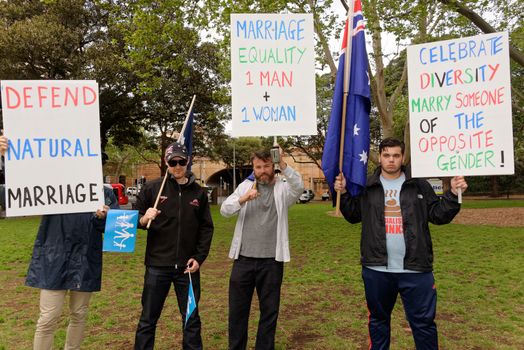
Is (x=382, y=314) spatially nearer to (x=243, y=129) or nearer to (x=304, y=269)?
(x=243, y=129)

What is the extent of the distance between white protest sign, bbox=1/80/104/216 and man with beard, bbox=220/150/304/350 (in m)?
1.19

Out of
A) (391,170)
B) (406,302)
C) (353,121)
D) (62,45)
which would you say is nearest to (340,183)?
(391,170)

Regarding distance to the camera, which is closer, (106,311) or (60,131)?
(60,131)

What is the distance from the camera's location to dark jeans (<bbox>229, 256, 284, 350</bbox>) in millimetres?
3721

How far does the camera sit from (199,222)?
386 cm

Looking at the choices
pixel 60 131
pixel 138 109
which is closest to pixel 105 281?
pixel 60 131

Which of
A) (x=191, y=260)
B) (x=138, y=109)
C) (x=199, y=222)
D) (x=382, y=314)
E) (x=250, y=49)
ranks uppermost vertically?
(x=138, y=109)

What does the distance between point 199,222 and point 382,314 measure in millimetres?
1753

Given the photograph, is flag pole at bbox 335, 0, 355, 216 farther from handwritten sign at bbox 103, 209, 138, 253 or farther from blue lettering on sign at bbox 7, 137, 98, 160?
blue lettering on sign at bbox 7, 137, 98, 160

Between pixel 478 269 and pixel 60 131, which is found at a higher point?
pixel 60 131

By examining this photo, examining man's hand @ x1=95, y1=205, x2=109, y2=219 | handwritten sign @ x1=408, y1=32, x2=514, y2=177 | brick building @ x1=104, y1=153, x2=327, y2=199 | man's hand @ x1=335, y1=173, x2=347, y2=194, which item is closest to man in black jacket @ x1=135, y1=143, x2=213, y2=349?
man's hand @ x1=95, y1=205, x2=109, y2=219

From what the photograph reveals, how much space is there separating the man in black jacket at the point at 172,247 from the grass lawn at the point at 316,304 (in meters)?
0.94

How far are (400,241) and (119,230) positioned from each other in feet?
7.37

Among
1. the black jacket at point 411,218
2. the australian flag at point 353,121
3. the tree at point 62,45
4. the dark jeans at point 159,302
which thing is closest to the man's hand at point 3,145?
the dark jeans at point 159,302
